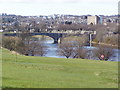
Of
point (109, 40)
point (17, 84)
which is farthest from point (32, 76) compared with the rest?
point (109, 40)

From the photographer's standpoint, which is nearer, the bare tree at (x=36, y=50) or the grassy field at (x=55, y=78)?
the grassy field at (x=55, y=78)

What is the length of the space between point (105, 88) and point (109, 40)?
59.4 meters

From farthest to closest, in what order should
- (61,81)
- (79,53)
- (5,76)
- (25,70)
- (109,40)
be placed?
(109,40) < (79,53) < (25,70) < (5,76) < (61,81)

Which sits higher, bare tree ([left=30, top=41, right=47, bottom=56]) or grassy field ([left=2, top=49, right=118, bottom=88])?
grassy field ([left=2, top=49, right=118, bottom=88])

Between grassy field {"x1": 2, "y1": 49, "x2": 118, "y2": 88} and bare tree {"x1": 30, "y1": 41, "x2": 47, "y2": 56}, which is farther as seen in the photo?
bare tree {"x1": 30, "y1": 41, "x2": 47, "y2": 56}

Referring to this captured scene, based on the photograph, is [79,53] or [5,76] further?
[79,53]

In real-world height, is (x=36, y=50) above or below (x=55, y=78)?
below

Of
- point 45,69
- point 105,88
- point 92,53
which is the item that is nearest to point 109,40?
point 92,53

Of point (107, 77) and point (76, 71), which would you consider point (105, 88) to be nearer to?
point (107, 77)

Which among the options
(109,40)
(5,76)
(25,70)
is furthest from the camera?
(109,40)

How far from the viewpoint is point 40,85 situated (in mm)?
10992

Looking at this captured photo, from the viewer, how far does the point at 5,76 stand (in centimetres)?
1282

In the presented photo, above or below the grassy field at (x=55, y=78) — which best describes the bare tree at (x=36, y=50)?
below

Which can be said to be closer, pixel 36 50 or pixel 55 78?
pixel 55 78
